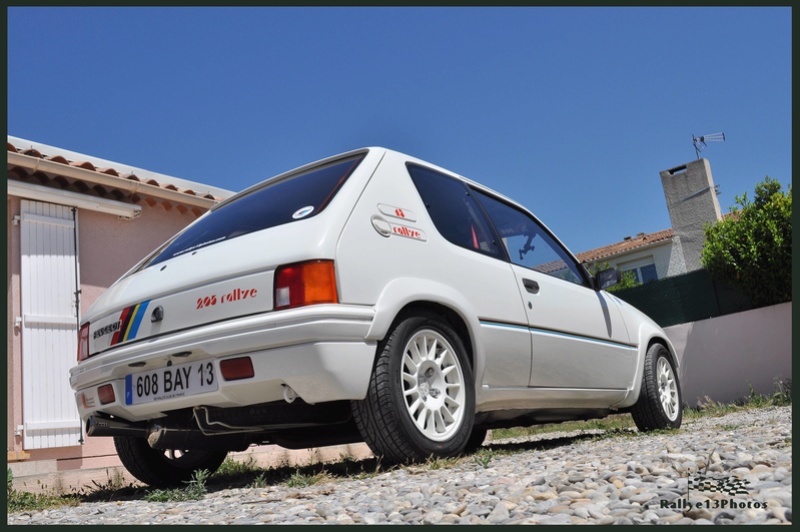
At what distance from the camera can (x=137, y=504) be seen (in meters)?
3.57

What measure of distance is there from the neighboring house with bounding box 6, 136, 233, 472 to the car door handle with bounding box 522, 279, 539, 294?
4.48m

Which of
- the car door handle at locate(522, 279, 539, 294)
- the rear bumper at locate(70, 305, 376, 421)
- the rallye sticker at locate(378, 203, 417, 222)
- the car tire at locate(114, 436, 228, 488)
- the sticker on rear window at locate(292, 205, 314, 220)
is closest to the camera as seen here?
the rear bumper at locate(70, 305, 376, 421)

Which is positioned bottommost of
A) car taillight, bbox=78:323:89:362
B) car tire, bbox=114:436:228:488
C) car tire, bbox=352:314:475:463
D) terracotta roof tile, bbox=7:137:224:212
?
car tire, bbox=114:436:228:488

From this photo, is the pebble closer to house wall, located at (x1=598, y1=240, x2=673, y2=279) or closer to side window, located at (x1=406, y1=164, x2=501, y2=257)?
side window, located at (x1=406, y1=164, x2=501, y2=257)

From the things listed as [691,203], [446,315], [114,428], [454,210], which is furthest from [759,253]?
[691,203]

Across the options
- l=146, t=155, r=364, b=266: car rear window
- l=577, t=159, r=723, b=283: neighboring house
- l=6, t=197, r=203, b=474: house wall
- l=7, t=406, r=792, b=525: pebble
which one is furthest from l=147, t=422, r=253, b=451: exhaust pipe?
l=577, t=159, r=723, b=283: neighboring house

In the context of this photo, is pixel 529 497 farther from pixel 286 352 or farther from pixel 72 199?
pixel 72 199

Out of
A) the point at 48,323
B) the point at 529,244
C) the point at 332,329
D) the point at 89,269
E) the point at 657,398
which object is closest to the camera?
the point at 332,329

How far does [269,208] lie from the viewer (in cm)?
418

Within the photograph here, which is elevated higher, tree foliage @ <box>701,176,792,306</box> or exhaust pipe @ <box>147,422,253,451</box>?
tree foliage @ <box>701,176,792,306</box>

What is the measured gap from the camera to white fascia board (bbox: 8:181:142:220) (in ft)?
24.2

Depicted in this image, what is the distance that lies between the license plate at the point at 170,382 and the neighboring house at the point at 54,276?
3304 millimetres

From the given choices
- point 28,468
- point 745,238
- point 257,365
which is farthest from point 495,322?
point 745,238

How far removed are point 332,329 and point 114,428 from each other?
1454 mm
